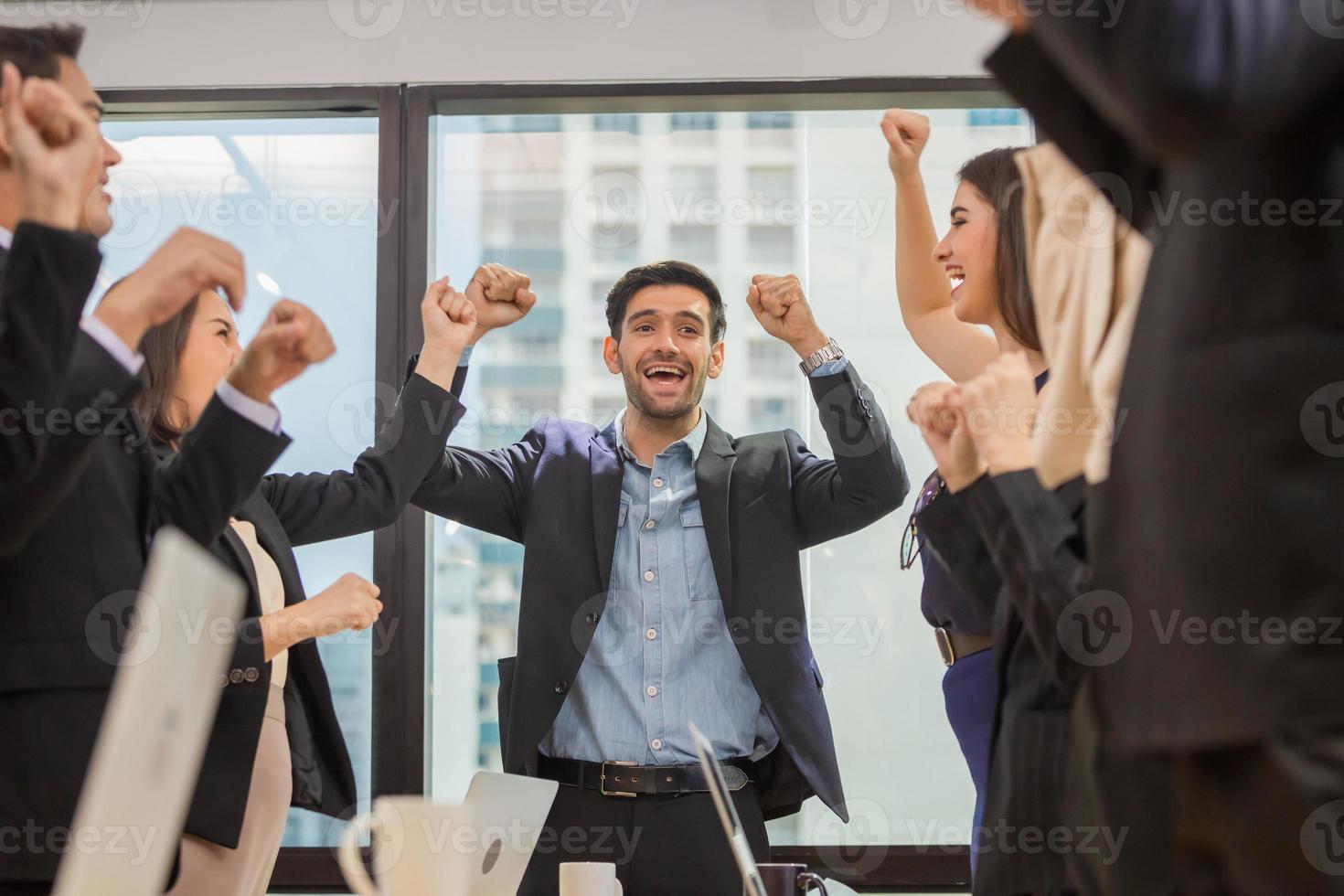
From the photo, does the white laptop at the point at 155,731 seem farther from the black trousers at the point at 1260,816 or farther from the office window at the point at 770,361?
the office window at the point at 770,361

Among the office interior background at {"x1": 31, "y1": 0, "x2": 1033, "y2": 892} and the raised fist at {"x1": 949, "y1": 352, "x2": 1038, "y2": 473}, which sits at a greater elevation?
the office interior background at {"x1": 31, "y1": 0, "x2": 1033, "y2": 892}

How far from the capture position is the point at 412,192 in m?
3.20

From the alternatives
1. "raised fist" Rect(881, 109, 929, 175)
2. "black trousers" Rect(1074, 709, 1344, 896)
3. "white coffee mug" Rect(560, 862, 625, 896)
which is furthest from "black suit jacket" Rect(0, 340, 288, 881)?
"raised fist" Rect(881, 109, 929, 175)

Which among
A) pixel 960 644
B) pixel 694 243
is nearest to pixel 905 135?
pixel 960 644

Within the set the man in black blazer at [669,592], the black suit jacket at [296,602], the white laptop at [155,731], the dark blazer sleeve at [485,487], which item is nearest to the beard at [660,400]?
the man in black blazer at [669,592]

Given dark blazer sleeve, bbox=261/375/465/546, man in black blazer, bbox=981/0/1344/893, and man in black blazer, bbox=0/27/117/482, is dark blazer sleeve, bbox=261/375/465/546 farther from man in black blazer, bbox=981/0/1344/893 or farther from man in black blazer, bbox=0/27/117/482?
man in black blazer, bbox=981/0/1344/893

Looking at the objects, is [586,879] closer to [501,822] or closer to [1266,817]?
[501,822]

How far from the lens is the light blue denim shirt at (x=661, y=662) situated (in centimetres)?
240

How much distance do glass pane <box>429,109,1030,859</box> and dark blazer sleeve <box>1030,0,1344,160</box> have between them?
2408 millimetres

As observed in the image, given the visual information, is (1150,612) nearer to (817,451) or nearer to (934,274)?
(934,274)

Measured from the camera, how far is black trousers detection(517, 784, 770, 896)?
7.48 ft

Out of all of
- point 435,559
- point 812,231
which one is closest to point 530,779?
point 435,559

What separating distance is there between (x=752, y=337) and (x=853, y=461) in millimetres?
793

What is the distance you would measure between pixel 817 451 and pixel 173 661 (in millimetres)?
2685
